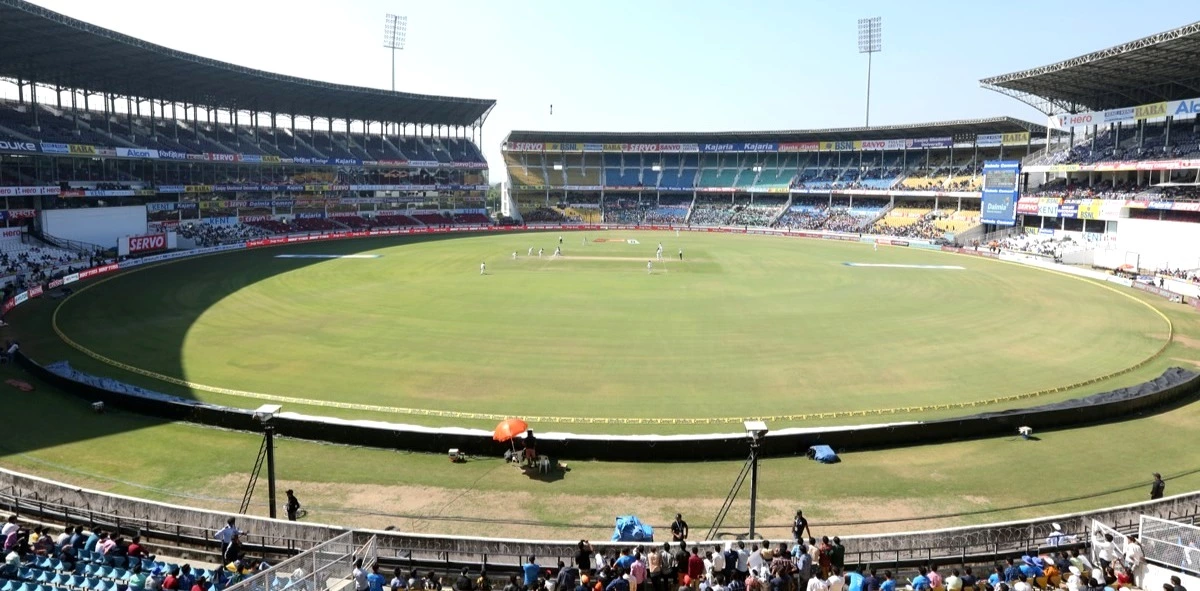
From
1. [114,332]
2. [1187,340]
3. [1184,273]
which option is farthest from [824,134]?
[114,332]

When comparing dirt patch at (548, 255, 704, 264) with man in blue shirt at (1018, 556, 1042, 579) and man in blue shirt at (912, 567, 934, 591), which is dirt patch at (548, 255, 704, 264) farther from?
man in blue shirt at (912, 567, 934, 591)

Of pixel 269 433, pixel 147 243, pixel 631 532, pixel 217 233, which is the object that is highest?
pixel 217 233

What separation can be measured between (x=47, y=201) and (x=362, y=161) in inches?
1812

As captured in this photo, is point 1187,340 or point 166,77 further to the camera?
point 166,77

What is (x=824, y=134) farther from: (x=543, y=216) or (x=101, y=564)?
(x=101, y=564)

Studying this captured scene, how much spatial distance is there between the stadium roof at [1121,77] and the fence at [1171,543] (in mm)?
53793

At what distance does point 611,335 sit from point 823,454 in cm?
1572

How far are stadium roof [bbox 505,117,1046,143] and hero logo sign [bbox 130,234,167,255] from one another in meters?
65.7

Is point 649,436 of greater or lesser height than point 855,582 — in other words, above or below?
below

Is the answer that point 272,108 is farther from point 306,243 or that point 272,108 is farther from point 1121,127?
point 1121,127

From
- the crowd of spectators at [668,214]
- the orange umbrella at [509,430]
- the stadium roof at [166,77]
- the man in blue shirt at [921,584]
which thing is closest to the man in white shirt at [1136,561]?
the man in blue shirt at [921,584]

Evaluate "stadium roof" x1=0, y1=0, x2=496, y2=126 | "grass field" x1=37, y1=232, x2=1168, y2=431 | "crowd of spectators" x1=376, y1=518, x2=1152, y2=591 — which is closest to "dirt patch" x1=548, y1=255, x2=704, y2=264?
"grass field" x1=37, y1=232, x2=1168, y2=431

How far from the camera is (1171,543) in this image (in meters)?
13.2

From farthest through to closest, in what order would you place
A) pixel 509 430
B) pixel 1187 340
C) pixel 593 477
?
1. pixel 1187 340
2. pixel 509 430
3. pixel 593 477
